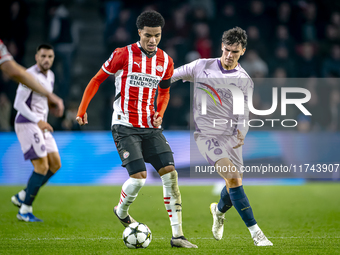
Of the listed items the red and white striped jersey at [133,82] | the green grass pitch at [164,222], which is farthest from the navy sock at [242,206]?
the red and white striped jersey at [133,82]

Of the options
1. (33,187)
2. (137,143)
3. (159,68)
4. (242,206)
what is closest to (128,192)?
(137,143)

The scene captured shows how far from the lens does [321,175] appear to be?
11.6m

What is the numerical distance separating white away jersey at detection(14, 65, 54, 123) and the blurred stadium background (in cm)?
413

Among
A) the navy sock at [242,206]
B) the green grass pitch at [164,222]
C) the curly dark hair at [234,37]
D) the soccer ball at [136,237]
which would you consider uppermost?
the curly dark hair at [234,37]

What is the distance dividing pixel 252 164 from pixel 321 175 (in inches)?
69.3

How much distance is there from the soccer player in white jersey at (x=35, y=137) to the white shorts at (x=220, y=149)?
8.72 feet

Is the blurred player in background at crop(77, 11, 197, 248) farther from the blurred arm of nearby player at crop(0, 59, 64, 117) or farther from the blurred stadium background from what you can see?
the blurred stadium background

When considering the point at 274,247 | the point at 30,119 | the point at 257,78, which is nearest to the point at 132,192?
the point at 274,247

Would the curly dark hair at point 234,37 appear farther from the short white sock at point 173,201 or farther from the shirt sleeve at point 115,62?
the short white sock at point 173,201

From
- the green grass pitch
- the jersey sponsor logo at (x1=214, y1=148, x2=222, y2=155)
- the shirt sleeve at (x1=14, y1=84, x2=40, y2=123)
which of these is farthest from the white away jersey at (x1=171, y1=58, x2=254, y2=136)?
the shirt sleeve at (x1=14, y1=84, x2=40, y2=123)

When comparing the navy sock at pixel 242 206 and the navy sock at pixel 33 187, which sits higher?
the navy sock at pixel 242 206

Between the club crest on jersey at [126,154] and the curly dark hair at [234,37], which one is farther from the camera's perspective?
the curly dark hair at [234,37]

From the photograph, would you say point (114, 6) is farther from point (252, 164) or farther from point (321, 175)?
point (321, 175)

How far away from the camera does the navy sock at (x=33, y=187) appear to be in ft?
22.7
